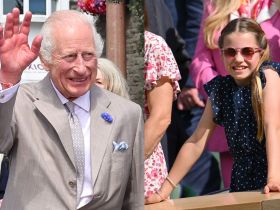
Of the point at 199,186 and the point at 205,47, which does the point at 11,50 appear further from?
the point at 199,186

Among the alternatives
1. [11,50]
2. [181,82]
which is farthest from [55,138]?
[181,82]

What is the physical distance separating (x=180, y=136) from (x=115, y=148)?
2.67 metres

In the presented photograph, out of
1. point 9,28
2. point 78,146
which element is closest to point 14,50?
point 9,28

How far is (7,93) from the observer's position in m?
3.13

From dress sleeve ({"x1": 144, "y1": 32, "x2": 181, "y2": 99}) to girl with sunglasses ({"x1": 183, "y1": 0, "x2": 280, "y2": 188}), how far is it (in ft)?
1.33

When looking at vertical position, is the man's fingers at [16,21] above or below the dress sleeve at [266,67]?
above

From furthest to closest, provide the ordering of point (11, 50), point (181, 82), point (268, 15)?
point (181, 82)
point (268, 15)
point (11, 50)

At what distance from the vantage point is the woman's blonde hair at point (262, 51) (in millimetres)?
4301

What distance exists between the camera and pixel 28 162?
3301mm

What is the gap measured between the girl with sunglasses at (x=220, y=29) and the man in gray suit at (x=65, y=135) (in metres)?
1.77

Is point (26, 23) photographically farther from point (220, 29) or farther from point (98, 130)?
point (220, 29)

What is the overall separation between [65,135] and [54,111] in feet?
0.35

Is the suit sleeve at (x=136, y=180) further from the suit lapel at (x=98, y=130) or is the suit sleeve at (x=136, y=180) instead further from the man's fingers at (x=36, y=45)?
the man's fingers at (x=36, y=45)

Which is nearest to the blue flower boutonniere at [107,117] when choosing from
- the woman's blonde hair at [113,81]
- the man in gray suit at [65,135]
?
the man in gray suit at [65,135]
